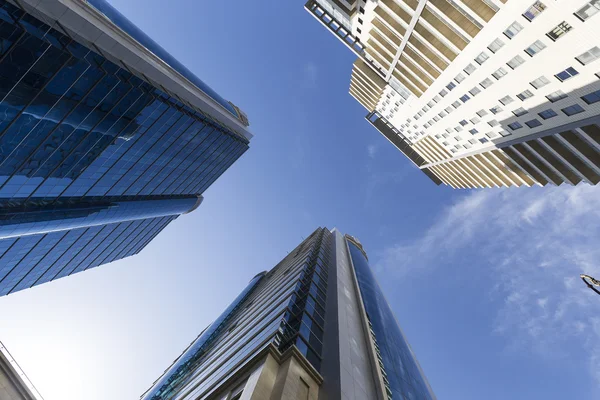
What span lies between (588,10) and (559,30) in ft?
8.89

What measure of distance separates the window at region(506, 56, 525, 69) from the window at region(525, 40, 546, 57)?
1.13 metres

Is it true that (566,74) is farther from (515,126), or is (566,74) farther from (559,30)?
(515,126)

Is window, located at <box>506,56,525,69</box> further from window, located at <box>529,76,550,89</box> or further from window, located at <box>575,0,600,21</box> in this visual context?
window, located at <box>575,0,600,21</box>

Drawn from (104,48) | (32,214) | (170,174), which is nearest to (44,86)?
(104,48)

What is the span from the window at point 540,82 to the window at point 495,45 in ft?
15.0

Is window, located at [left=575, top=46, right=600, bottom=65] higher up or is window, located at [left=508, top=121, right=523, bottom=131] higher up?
window, located at [left=575, top=46, right=600, bottom=65]

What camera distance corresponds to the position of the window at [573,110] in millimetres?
28572

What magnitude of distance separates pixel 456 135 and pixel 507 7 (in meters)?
24.3

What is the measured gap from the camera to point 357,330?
31.3 m

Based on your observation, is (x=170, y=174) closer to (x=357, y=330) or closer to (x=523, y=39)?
(x=357, y=330)

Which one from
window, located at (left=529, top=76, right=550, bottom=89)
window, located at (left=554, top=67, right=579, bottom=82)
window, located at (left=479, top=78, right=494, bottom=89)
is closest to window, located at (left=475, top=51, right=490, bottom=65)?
window, located at (left=479, top=78, right=494, bottom=89)

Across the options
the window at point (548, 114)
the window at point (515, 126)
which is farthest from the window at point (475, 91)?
the window at point (548, 114)

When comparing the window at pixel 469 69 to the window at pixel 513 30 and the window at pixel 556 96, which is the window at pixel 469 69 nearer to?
the window at pixel 513 30

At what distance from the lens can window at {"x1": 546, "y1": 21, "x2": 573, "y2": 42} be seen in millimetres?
24348
